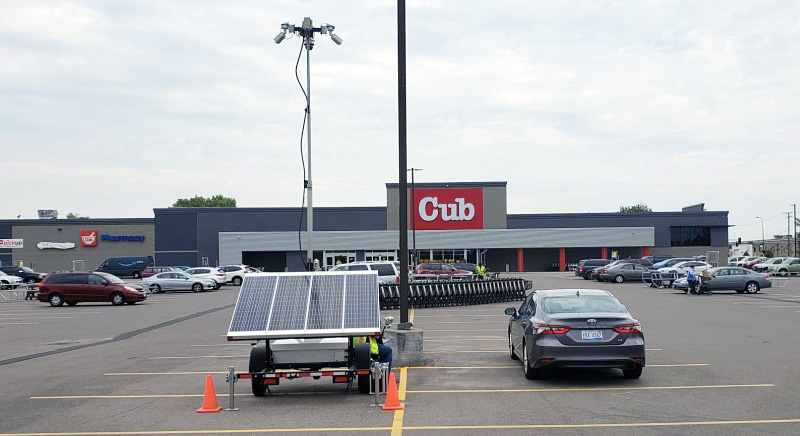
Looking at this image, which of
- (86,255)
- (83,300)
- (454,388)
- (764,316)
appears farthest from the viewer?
(86,255)

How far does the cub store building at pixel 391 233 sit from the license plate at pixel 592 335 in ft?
196

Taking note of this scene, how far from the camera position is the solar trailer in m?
10.6

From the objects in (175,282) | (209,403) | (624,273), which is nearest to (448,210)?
(624,273)

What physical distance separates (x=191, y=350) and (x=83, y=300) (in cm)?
2016

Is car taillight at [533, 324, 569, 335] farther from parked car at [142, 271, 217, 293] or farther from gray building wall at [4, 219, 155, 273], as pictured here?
gray building wall at [4, 219, 155, 273]

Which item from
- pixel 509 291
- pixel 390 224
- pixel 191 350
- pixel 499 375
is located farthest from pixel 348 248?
pixel 499 375

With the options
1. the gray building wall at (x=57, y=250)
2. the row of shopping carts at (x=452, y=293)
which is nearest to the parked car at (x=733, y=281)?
the row of shopping carts at (x=452, y=293)

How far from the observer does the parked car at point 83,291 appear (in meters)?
35.3

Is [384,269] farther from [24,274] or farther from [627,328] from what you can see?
[24,274]

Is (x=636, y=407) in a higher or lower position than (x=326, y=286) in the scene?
lower

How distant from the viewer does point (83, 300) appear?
35.4 meters

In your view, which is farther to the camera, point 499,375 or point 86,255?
point 86,255

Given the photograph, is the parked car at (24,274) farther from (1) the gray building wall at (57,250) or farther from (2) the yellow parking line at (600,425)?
(2) the yellow parking line at (600,425)

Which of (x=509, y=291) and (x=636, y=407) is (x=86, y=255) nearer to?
(x=509, y=291)
